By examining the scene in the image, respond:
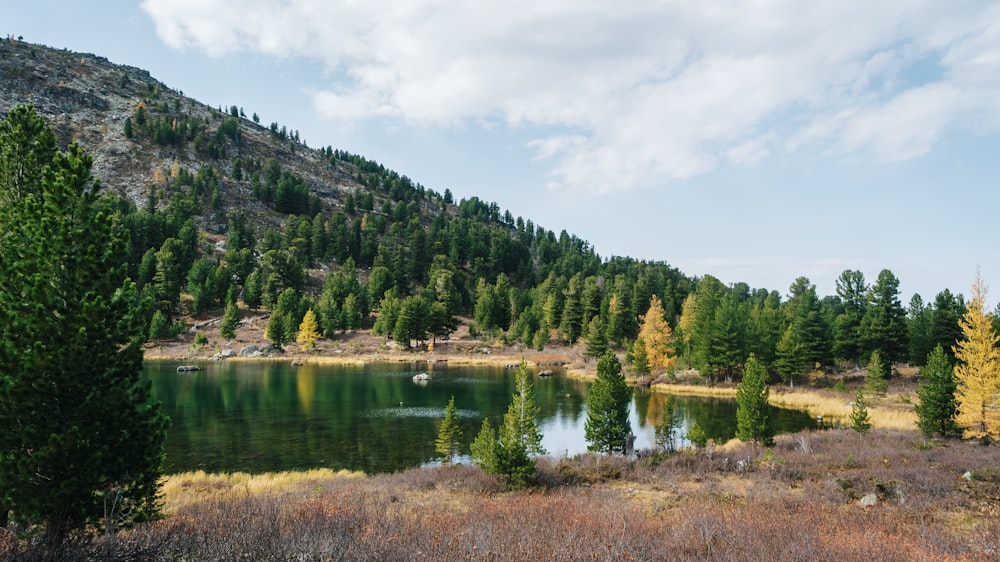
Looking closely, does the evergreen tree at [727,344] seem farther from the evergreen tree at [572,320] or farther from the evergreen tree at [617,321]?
the evergreen tree at [572,320]

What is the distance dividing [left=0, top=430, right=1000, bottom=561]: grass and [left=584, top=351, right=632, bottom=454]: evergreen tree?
2623 millimetres

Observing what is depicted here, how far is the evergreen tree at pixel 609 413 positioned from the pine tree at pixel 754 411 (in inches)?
308

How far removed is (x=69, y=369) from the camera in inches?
368

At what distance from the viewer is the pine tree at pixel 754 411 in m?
29.4

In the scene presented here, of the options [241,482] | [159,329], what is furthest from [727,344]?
[159,329]

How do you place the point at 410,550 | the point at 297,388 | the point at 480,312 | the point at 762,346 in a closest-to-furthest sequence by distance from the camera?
the point at 410,550 < the point at 297,388 < the point at 762,346 < the point at 480,312

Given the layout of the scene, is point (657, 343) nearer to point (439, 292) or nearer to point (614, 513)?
point (439, 292)

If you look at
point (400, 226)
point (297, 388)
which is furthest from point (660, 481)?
point (400, 226)

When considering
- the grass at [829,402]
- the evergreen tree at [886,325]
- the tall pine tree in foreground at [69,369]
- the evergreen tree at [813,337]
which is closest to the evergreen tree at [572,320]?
the grass at [829,402]

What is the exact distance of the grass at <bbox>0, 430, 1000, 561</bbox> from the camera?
8328 mm

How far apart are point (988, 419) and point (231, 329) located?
10552cm

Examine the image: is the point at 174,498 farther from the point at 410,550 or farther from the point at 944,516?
the point at 944,516

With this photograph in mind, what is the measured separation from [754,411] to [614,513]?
20987 millimetres

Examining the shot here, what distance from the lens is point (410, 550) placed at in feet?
27.9
